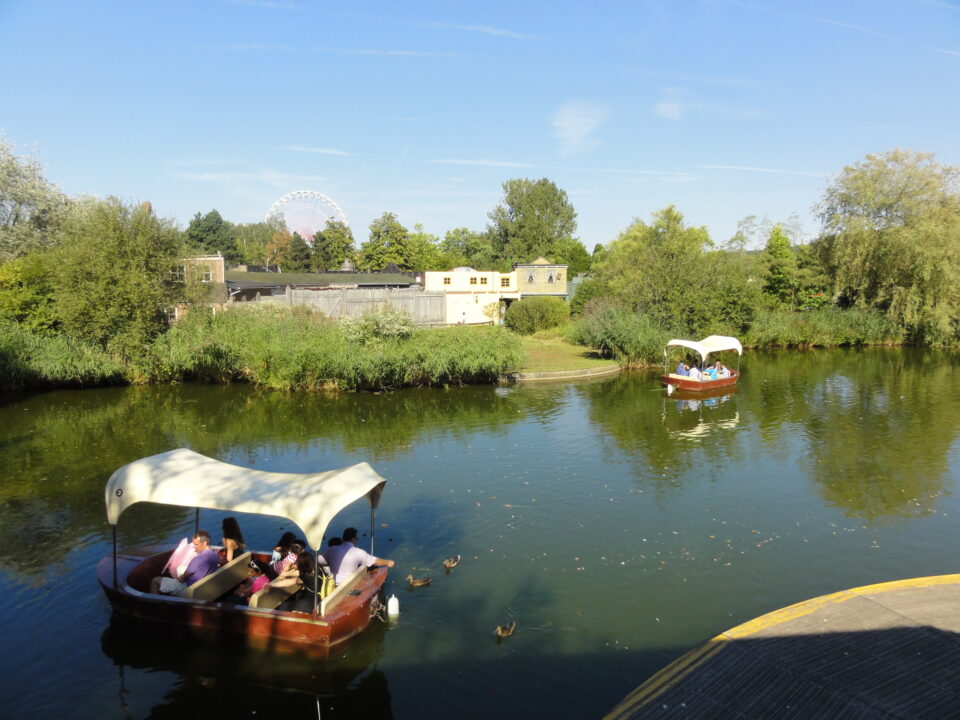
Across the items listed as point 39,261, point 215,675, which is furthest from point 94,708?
point 39,261

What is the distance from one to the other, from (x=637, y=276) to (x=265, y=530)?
32.8 meters

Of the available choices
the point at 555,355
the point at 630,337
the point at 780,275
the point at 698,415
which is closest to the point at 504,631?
the point at 698,415

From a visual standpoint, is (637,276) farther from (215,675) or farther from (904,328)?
(215,675)

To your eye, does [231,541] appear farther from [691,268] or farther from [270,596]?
[691,268]

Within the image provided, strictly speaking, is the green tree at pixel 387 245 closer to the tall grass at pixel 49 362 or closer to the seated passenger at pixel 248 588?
the tall grass at pixel 49 362

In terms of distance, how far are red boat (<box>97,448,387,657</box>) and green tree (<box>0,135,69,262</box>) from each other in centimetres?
3841

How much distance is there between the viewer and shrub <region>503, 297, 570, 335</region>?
5319 cm

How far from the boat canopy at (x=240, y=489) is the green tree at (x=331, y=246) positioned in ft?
279

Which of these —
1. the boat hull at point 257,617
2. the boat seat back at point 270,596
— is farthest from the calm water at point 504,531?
the boat seat back at point 270,596

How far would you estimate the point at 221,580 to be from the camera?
10.6 metres

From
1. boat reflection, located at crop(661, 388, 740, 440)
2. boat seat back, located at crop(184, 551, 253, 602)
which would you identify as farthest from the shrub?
boat seat back, located at crop(184, 551, 253, 602)

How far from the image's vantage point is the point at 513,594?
38.3 feet

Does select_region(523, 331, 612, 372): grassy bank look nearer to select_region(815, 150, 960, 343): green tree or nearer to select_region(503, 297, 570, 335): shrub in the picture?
select_region(503, 297, 570, 335): shrub

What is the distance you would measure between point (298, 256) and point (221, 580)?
88.3 metres
